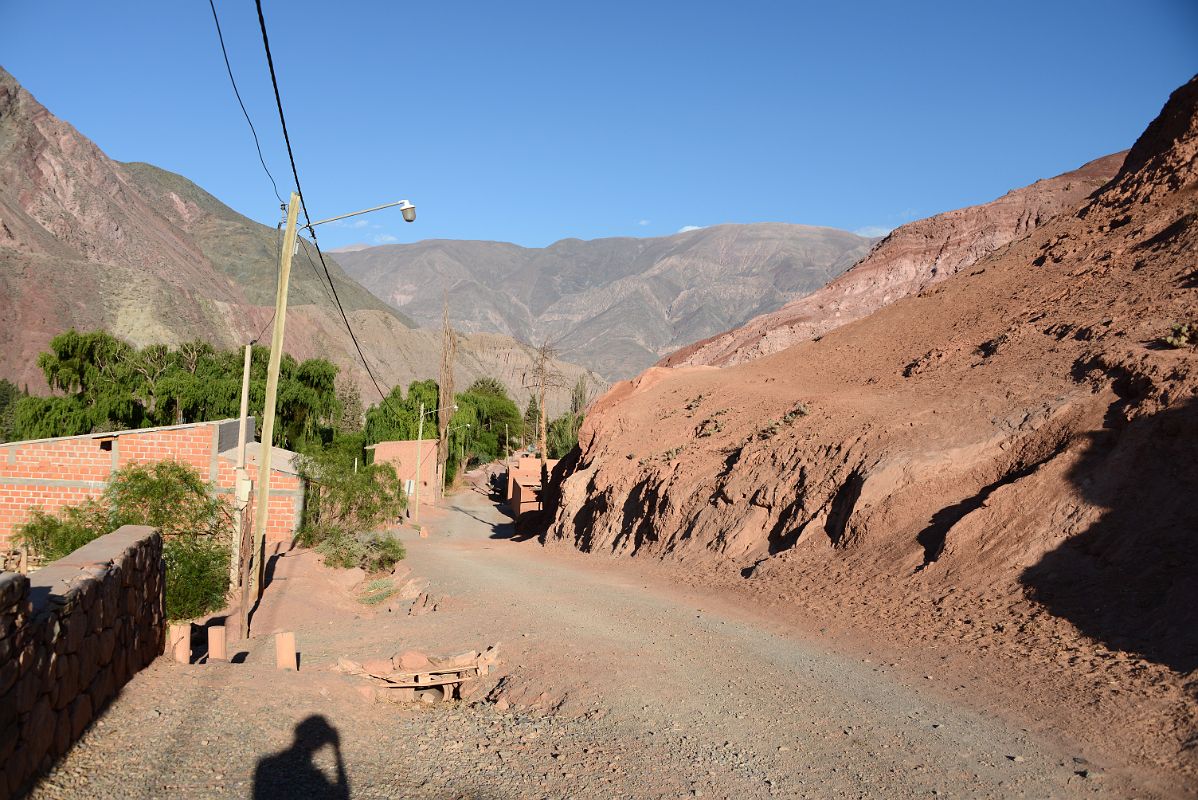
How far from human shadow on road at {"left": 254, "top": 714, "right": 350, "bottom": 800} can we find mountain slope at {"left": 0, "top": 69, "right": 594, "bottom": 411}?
51458 mm

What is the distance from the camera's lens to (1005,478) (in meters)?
14.3

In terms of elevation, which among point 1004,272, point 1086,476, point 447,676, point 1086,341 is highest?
point 1004,272

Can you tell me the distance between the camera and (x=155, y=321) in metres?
91.1

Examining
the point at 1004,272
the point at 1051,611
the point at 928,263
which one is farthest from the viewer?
the point at 928,263

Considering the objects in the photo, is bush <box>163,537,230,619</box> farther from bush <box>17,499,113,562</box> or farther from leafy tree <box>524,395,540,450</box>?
leafy tree <box>524,395,540,450</box>

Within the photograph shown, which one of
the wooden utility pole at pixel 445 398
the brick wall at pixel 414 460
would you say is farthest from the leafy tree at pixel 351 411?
the brick wall at pixel 414 460

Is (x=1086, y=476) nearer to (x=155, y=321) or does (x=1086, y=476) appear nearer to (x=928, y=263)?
(x=928, y=263)

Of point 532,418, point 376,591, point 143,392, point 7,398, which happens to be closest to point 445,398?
point 143,392

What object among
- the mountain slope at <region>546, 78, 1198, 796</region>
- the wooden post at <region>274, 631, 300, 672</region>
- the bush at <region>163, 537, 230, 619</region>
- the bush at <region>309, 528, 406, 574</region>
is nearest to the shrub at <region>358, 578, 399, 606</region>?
the bush at <region>309, 528, 406, 574</region>

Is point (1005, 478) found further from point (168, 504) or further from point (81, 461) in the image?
point (81, 461)

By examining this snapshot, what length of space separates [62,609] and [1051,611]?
9.49 m

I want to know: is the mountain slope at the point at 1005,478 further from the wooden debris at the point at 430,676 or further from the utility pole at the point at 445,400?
the utility pole at the point at 445,400

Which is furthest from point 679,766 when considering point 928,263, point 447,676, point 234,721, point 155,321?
point 155,321

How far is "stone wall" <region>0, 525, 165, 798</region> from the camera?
17.1 ft
